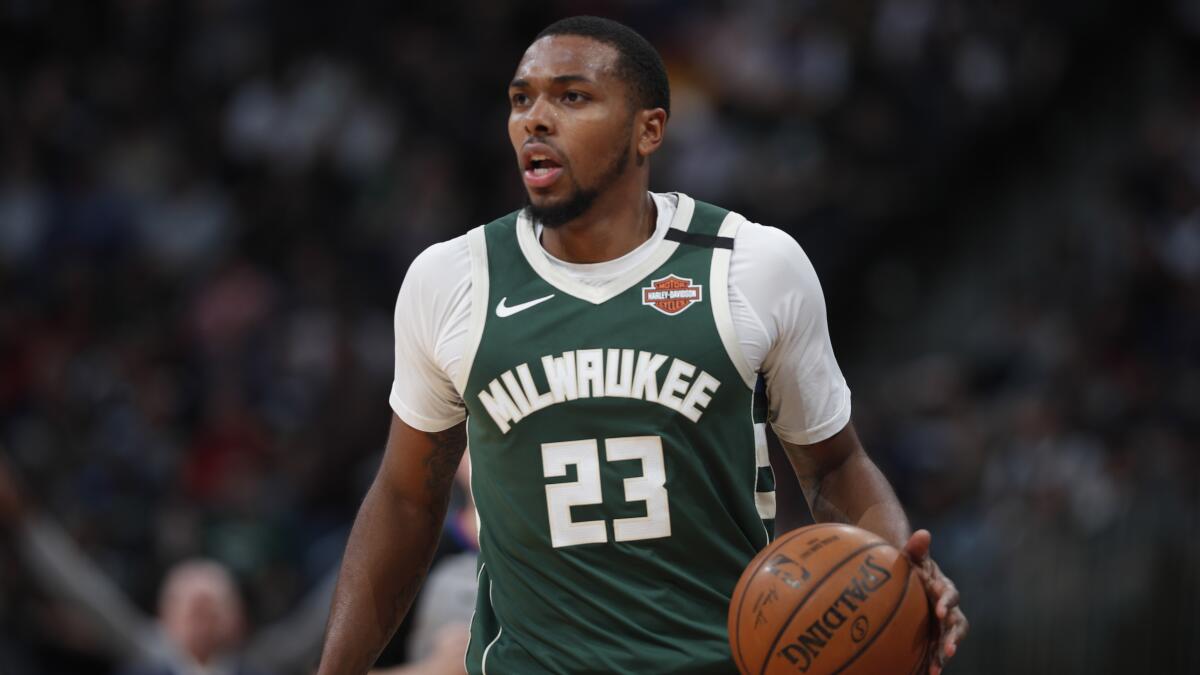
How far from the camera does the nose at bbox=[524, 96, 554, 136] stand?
3791 millimetres

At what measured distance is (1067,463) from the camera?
1125cm

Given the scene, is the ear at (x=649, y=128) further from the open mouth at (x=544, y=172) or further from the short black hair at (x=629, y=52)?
the open mouth at (x=544, y=172)

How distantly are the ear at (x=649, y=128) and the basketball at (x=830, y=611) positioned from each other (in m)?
1.05

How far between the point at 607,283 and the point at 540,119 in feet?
1.37

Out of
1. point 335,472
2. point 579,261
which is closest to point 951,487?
point 335,472

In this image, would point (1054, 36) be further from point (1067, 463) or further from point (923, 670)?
point (923, 670)

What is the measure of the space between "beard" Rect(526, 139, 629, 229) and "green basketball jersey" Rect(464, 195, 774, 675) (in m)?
0.16

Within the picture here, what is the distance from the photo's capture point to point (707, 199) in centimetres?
1366

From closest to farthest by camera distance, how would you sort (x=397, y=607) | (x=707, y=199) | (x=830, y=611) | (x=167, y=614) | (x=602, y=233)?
(x=830, y=611), (x=602, y=233), (x=397, y=607), (x=167, y=614), (x=707, y=199)

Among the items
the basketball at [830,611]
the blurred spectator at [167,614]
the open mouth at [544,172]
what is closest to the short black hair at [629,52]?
the open mouth at [544,172]

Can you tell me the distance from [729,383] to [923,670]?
766 mm

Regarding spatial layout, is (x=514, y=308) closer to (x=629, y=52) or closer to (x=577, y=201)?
(x=577, y=201)

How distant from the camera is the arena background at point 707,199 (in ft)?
33.8

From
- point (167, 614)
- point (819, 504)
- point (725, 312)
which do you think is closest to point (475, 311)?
point (725, 312)
